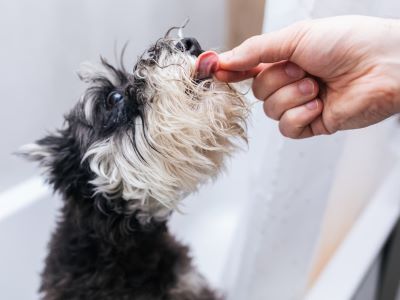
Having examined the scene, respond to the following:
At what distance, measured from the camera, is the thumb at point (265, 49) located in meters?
0.71

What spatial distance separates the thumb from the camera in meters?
0.71

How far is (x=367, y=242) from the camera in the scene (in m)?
1.21

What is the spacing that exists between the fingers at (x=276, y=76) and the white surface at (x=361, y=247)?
53 cm

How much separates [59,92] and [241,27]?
0.91 m

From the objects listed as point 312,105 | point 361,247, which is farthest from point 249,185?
point 312,105

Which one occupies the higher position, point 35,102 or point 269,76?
point 269,76

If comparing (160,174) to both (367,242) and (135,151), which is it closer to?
(135,151)

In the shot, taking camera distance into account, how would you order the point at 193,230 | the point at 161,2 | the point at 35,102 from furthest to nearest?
the point at 193,230 → the point at 161,2 → the point at 35,102

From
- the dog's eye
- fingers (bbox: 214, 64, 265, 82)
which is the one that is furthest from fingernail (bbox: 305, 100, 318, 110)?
the dog's eye

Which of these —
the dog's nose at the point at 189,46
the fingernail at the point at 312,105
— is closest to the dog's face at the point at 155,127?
the dog's nose at the point at 189,46

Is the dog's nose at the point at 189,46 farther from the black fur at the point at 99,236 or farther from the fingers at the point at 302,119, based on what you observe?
the fingers at the point at 302,119

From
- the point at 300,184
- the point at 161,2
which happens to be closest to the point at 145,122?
the point at 300,184

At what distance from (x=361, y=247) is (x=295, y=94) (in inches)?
24.1

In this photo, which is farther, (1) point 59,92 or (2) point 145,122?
(1) point 59,92
